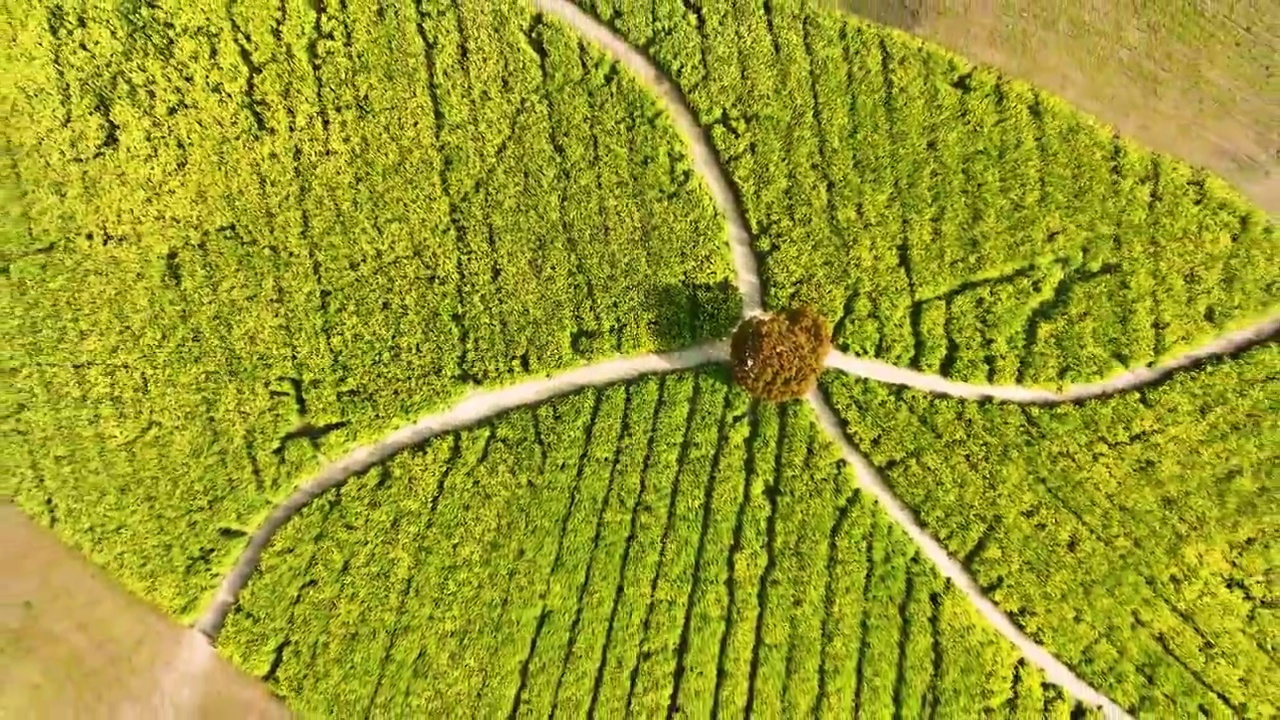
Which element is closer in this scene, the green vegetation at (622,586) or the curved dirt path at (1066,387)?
the green vegetation at (622,586)

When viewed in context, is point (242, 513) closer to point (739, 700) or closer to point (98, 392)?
point (98, 392)

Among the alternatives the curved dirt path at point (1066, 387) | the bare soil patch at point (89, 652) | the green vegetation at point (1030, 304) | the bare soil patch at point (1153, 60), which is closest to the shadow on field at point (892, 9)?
the bare soil patch at point (1153, 60)

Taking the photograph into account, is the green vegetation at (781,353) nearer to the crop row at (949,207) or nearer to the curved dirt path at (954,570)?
the crop row at (949,207)

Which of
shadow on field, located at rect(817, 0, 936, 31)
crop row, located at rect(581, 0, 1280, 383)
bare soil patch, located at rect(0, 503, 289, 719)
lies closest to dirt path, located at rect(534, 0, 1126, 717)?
crop row, located at rect(581, 0, 1280, 383)

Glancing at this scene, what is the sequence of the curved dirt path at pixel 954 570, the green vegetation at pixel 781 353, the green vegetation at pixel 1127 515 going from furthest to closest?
1. the curved dirt path at pixel 954 570
2. the green vegetation at pixel 1127 515
3. the green vegetation at pixel 781 353

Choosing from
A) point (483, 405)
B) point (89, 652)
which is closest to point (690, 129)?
point (483, 405)

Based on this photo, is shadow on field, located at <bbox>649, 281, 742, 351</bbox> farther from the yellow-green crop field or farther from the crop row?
the crop row

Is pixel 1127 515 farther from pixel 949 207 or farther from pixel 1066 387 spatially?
pixel 949 207
